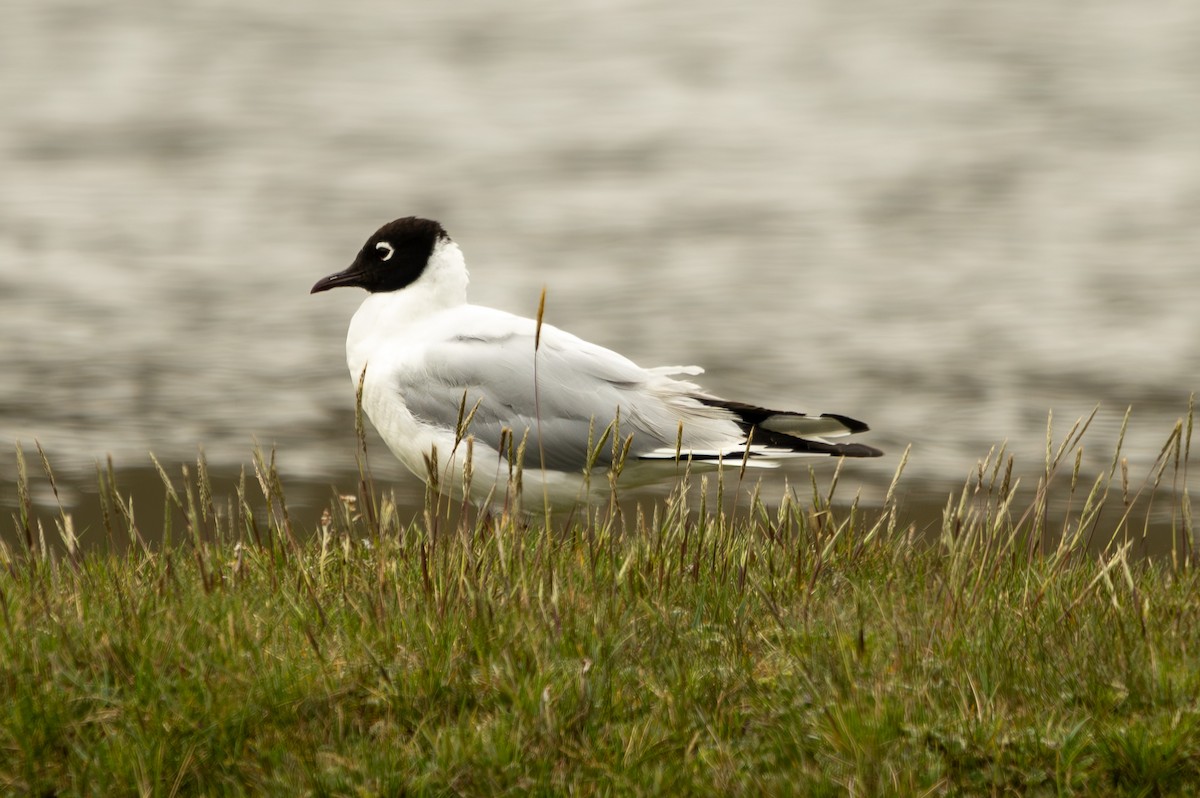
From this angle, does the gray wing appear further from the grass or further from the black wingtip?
the grass

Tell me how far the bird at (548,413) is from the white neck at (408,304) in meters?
0.07

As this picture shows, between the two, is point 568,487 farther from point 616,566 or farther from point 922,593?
point 922,593

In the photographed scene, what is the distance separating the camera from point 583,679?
3930 mm

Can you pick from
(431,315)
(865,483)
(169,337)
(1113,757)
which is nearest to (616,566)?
(1113,757)

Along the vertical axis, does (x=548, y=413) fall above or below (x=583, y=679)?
above

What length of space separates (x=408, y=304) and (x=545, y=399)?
85 centimetres

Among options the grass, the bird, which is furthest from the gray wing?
the grass

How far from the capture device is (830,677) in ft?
13.1

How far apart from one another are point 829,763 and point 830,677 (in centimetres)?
29

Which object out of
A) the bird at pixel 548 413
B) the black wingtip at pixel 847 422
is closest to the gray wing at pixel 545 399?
the bird at pixel 548 413

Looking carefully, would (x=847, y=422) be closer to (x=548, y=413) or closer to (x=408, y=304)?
(x=548, y=413)

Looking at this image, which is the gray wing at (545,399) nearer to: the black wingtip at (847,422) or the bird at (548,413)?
the bird at (548,413)

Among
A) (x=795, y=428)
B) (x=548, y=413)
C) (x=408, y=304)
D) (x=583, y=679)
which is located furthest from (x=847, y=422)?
(x=583, y=679)

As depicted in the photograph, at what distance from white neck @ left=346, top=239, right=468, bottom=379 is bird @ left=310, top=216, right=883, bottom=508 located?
2.9 inches
